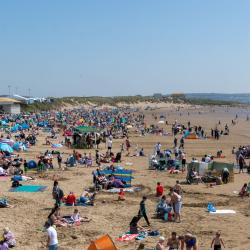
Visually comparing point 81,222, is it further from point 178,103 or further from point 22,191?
point 178,103

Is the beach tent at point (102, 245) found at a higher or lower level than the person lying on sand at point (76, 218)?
higher

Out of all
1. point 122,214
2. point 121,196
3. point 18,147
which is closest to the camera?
point 122,214

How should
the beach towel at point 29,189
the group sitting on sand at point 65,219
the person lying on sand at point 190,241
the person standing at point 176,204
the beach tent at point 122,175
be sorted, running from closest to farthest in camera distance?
the person lying on sand at point 190,241 → the group sitting on sand at point 65,219 → the person standing at point 176,204 → the beach towel at point 29,189 → the beach tent at point 122,175

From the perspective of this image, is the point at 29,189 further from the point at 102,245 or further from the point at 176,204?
the point at 102,245

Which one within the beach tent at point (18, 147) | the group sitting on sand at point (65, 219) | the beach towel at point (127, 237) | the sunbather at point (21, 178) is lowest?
the beach towel at point (127, 237)

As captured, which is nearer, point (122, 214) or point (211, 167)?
point (122, 214)

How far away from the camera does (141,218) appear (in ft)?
48.0

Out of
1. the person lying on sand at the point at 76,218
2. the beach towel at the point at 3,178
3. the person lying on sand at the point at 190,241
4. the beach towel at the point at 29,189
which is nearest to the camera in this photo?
the person lying on sand at the point at 190,241

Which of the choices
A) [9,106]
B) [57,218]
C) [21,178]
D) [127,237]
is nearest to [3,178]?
[21,178]

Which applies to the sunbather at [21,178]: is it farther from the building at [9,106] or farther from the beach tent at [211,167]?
the building at [9,106]

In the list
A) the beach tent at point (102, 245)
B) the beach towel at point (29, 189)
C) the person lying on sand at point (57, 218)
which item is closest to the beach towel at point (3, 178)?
the beach towel at point (29, 189)

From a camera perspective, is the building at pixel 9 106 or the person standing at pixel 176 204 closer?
the person standing at pixel 176 204

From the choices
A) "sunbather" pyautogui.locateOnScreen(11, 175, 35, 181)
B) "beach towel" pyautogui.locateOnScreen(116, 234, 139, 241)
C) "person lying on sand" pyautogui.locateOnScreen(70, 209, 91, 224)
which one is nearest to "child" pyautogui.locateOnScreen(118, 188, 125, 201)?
"person lying on sand" pyautogui.locateOnScreen(70, 209, 91, 224)

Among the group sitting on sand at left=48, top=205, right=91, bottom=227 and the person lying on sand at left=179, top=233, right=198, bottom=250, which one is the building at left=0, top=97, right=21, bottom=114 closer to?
the group sitting on sand at left=48, top=205, right=91, bottom=227
